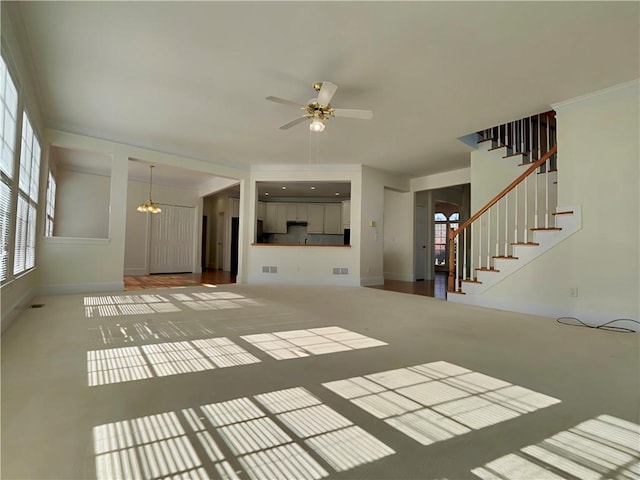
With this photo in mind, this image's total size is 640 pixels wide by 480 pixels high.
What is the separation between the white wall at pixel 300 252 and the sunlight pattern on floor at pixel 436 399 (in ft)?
16.0

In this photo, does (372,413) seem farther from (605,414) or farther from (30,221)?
(30,221)

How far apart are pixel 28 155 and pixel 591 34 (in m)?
6.30

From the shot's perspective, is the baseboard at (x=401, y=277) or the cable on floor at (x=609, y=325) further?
the baseboard at (x=401, y=277)

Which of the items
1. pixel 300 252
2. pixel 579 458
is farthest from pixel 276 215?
pixel 579 458

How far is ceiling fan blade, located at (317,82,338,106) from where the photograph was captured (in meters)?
3.08

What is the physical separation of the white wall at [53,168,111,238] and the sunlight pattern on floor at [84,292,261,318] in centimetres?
391

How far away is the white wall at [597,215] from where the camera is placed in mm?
3361

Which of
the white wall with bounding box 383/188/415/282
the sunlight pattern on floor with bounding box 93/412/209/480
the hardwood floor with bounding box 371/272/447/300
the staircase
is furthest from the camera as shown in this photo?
the white wall with bounding box 383/188/415/282

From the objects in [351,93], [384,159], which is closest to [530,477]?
[351,93]

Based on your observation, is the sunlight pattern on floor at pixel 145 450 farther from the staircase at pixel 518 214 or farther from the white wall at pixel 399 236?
the white wall at pixel 399 236

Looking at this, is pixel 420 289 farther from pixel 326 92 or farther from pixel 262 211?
pixel 262 211

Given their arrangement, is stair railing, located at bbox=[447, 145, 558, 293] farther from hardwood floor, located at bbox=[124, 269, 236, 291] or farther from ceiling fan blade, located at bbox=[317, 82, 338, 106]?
hardwood floor, located at bbox=[124, 269, 236, 291]

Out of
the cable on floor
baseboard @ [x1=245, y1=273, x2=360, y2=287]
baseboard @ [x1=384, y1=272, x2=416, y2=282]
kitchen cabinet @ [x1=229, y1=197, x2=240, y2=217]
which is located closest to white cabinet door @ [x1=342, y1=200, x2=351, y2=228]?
baseboard @ [x1=384, y1=272, x2=416, y2=282]

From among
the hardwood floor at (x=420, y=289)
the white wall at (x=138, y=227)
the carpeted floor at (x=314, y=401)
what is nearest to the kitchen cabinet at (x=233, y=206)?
the white wall at (x=138, y=227)
